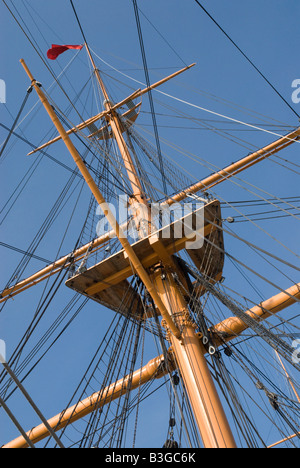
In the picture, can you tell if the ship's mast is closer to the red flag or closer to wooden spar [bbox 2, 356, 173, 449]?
wooden spar [bbox 2, 356, 173, 449]

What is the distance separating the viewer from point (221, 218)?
7516 mm

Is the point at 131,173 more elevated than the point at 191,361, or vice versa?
the point at 131,173

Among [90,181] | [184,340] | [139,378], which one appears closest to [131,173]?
[139,378]

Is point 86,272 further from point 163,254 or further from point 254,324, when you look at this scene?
point 254,324

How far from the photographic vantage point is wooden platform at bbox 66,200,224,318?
738 cm

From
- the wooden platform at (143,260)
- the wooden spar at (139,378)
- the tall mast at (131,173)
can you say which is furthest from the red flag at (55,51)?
the wooden spar at (139,378)

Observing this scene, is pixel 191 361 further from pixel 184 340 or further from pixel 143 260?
pixel 143 260

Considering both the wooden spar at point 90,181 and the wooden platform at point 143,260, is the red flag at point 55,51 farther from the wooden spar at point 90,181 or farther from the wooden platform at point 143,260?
the wooden platform at point 143,260

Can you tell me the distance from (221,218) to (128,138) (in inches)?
192

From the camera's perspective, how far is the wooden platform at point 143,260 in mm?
7379

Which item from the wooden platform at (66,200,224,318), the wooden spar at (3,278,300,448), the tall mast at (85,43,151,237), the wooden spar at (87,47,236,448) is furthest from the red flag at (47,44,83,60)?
the wooden spar at (3,278,300,448)

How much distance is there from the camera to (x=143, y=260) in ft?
25.2
